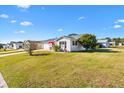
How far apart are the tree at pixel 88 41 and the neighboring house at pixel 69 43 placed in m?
0.54

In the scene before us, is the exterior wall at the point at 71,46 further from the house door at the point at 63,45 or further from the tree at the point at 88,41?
the tree at the point at 88,41

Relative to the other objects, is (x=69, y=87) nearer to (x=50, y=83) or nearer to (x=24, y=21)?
(x=50, y=83)

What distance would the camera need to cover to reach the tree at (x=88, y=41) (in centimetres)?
1613

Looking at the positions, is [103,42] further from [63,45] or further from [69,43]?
[63,45]

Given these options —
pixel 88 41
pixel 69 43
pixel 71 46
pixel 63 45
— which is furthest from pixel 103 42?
pixel 63 45

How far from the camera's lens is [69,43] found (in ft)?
57.5

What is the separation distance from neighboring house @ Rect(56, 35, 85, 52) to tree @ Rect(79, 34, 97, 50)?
540 millimetres

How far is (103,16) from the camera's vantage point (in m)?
9.35

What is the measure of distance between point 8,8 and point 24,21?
182 centimetres

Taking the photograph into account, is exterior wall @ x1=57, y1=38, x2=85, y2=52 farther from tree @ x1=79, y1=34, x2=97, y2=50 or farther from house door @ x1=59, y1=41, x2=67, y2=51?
tree @ x1=79, y1=34, x2=97, y2=50

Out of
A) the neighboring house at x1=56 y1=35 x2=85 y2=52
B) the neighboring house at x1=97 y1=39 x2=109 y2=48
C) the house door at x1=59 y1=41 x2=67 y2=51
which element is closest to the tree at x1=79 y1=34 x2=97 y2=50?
the neighboring house at x1=56 y1=35 x2=85 y2=52

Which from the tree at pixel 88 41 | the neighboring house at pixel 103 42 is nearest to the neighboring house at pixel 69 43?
the tree at pixel 88 41

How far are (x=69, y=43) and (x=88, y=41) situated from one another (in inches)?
76.7
